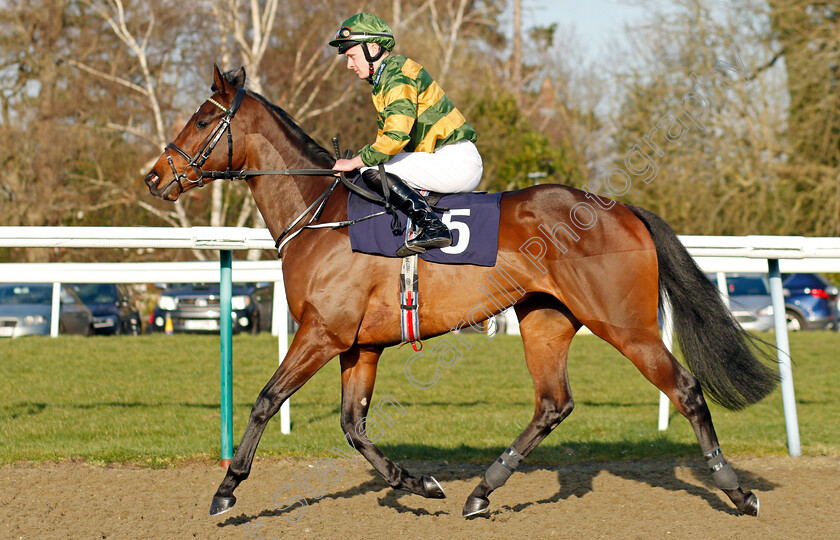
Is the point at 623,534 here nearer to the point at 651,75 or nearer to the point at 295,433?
the point at 295,433

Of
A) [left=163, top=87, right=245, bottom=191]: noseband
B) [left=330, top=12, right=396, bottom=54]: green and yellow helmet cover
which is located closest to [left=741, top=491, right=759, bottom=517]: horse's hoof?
[left=330, top=12, right=396, bottom=54]: green and yellow helmet cover

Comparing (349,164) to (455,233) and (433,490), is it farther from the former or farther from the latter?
(433,490)

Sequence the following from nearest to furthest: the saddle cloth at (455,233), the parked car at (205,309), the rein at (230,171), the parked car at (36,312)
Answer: the saddle cloth at (455,233)
the rein at (230,171)
the parked car at (36,312)
the parked car at (205,309)

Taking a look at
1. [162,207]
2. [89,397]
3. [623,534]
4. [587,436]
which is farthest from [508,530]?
[162,207]

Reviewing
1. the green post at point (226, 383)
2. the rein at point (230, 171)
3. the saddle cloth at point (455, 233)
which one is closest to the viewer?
the saddle cloth at point (455, 233)

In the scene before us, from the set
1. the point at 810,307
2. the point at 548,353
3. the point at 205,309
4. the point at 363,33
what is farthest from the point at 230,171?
the point at 810,307

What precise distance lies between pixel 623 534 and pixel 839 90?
1628 cm

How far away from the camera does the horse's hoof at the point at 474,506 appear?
13.6ft

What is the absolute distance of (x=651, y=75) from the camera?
61.3 feet

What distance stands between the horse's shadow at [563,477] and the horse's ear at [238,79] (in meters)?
2.24

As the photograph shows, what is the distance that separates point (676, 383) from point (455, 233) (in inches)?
51.3

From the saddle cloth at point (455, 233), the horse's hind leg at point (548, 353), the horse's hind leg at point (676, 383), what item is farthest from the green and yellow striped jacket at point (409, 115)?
the horse's hind leg at point (676, 383)

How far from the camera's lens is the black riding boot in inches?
158

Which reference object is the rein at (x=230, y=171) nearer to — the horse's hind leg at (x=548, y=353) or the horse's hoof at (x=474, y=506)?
the horse's hind leg at (x=548, y=353)
